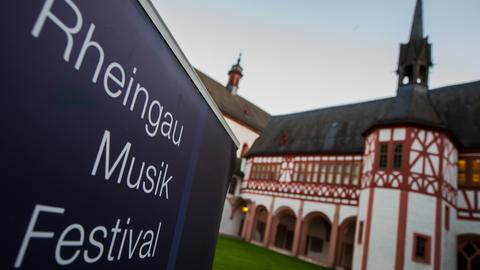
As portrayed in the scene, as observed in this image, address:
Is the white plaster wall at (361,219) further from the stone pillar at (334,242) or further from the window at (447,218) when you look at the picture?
the window at (447,218)

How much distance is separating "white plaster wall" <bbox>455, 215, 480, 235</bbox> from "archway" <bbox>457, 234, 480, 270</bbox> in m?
0.34

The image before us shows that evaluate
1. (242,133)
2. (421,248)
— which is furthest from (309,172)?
(242,133)

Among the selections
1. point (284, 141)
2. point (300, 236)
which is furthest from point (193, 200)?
point (284, 141)

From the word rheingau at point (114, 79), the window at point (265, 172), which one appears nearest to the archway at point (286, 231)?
the window at point (265, 172)

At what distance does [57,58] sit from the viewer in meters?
1.15

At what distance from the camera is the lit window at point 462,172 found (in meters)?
15.5

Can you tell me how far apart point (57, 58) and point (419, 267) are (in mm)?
16159

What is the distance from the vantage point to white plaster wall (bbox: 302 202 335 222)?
62.2 feet

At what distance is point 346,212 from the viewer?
18109mm

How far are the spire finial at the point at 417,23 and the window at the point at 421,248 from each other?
12.2 meters

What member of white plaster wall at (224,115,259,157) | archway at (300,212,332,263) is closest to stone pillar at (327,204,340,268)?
archway at (300,212,332,263)

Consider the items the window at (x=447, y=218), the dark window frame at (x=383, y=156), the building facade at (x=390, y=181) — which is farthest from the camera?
the dark window frame at (x=383, y=156)

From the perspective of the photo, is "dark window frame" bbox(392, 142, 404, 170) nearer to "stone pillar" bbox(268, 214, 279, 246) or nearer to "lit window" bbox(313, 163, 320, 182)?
"lit window" bbox(313, 163, 320, 182)

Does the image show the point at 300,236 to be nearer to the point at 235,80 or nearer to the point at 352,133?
the point at 352,133
